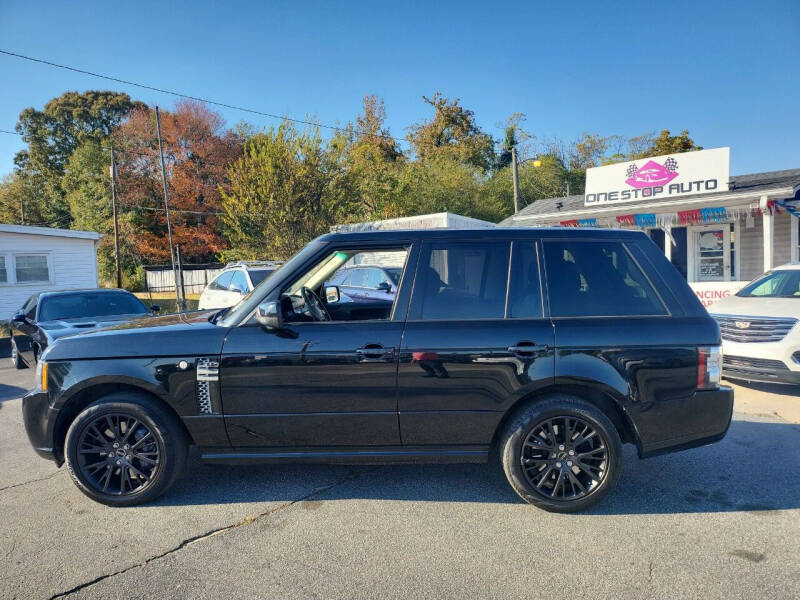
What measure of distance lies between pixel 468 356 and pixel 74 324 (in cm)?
706

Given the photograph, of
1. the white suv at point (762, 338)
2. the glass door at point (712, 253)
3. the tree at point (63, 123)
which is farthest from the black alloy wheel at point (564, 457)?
the tree at point (63, 123)

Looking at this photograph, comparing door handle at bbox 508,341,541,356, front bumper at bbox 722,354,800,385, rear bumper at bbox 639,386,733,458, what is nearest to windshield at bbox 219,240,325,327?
door handle at bbox 508,341,541,356

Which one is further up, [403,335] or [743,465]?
[403,335]

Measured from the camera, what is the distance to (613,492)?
3.87 meters

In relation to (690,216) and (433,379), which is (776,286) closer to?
(690,216)

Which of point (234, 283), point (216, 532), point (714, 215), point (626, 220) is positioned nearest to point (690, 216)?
point (714, 215)

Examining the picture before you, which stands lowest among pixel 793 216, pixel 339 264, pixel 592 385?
pixel 592 385

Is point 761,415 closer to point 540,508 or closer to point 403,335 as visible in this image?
point 540,508

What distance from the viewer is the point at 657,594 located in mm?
2648

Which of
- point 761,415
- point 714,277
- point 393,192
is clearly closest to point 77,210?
point 393,192

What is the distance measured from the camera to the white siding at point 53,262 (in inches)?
691

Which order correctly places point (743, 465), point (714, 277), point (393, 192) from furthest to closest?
point (393, 192)
point (714, 277)
point (743, 465)

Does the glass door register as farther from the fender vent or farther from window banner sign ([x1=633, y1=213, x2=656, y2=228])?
the fender vent

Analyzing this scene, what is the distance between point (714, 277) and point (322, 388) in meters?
14.6
